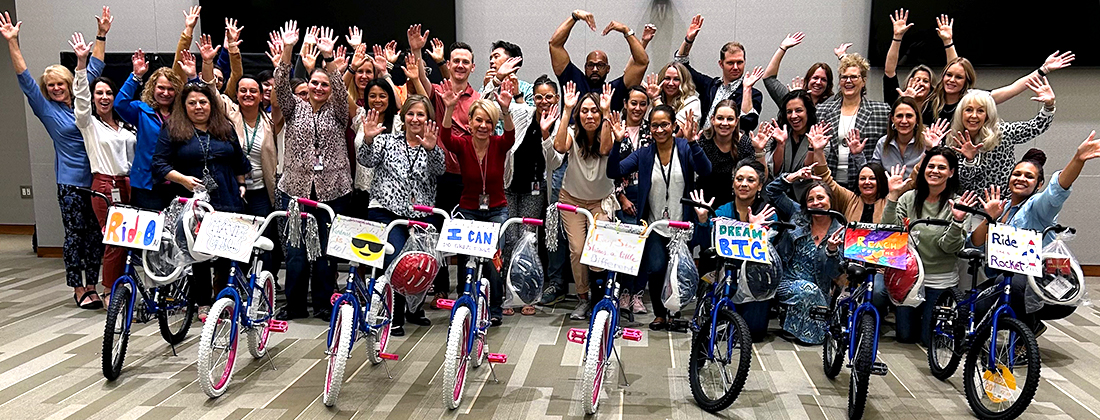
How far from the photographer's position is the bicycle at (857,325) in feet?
10.6

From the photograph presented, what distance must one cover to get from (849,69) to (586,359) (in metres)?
2.86

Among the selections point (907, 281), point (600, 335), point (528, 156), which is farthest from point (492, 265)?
point (907, 281)

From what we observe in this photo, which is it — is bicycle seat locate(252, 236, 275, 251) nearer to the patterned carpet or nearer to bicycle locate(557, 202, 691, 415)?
the patterned carpet

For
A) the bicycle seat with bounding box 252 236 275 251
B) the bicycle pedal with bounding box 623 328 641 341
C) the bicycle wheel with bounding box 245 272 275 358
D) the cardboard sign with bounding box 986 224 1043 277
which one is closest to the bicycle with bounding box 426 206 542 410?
the bicycle pedal with bounding box 623 328 641 341

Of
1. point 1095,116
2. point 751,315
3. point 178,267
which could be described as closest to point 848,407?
point 751,315

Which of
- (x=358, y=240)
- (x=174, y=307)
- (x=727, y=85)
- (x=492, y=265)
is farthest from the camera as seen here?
(x=727, y=85)

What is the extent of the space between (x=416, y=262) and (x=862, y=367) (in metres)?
1.94

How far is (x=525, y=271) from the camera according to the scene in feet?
12.1

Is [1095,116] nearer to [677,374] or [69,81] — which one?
[677,374]

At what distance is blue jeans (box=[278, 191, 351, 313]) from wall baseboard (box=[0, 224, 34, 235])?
217 inches

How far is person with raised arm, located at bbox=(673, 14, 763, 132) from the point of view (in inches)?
204

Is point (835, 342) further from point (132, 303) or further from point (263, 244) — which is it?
point (132, 303)

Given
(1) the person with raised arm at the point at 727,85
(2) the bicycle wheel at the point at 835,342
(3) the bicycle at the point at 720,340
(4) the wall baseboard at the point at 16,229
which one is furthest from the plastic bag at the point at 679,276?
(4) the wall baseboard at the point at 16,229

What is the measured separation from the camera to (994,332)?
3.30 meters
